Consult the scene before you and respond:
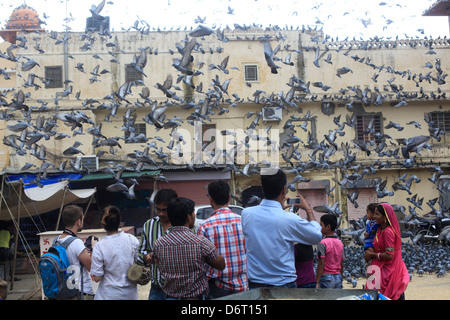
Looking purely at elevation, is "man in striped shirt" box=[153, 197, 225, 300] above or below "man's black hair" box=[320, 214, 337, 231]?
below

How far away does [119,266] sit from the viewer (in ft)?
13.6

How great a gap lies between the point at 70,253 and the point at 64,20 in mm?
16042

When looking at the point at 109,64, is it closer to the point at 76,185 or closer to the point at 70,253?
the point at 76,185

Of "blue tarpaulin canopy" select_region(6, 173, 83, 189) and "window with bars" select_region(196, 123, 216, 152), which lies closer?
"blue tarpaulin canopy" select_region(6, 173, 83, 189)

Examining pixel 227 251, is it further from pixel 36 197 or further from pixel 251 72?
pixel 251 72

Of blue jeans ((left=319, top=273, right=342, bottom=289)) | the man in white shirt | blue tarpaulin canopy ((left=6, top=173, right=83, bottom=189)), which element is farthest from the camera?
blue tarpaulin canopy ((left=6, top=173, right=83, bottom=189))

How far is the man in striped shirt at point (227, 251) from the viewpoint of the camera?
3.77 metres

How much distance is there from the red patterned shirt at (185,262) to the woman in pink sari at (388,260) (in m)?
1.96

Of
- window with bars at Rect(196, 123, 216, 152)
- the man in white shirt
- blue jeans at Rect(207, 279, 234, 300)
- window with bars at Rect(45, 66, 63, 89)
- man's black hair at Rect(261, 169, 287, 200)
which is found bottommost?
blue jeans at Rect(207, 279, 234, 300)

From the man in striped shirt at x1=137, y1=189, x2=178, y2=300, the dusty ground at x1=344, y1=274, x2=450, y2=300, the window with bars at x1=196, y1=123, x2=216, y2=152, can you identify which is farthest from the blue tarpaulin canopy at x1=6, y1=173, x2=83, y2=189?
the man in striped shirt at x1=137, y1=189, x2=178, y2=300

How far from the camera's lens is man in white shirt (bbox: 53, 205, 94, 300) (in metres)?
4.30

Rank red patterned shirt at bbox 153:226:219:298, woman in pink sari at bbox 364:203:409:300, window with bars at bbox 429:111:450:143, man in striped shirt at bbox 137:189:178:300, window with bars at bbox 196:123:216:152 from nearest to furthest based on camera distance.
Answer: red patterned shirt at bbox 153:226:219:298
man in striped shirt at bbox 137:189:178:300
woman in pink sari at bbox 364:203:409:300
window with bars at bbox 196:123:216:152
window with bars at bbox 429:111:450:143

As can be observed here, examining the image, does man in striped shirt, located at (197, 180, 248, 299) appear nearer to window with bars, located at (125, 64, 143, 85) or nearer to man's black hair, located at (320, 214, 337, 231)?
man's black hair, located at (320, 214, 337, 231)

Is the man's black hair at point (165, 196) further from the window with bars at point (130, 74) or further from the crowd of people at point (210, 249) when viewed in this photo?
the window with bars at point (130, 74)
